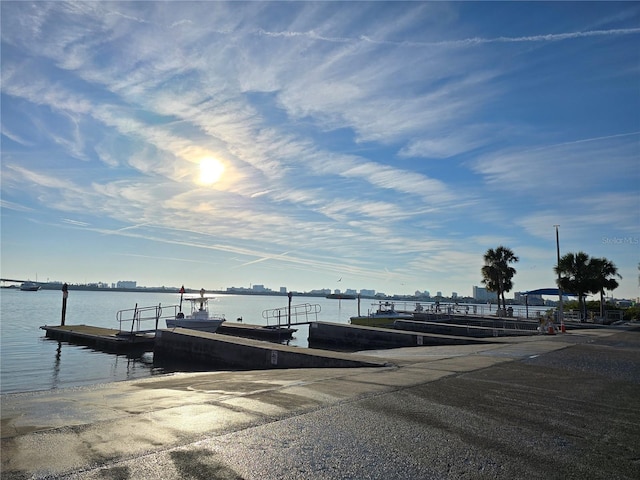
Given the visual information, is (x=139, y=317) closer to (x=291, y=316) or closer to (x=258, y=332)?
(x=258, y=332)

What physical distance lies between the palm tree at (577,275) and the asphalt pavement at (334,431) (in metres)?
39.7

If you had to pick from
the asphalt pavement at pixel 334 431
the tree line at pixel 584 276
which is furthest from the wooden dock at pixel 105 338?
the tree line at pixel 584 276

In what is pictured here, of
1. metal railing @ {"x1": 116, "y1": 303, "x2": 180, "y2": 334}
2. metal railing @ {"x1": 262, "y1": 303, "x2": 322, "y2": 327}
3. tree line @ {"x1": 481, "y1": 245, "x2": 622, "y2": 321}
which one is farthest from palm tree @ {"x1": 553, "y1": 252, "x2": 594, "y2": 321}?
metal railing @ {"x1": 116, "y1": 303, "x2": 180, "y2": 334}

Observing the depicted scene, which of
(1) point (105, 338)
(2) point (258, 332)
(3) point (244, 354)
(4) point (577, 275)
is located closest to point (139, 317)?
(1) point (105, 338)

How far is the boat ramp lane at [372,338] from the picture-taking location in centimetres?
2158

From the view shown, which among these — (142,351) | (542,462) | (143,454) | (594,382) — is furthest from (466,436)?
(142,351)

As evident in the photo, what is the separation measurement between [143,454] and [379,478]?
7.68 feet

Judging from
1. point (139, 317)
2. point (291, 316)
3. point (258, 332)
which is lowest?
point (291, 316)

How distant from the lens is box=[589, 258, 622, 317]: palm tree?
44.1 m

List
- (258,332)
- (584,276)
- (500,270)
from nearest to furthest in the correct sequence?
1. (258,332)
2. (584,276)
3. (500,270)

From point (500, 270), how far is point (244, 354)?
45281 millimetres

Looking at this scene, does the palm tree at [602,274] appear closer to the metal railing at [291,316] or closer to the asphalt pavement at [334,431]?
the metal railing at [291,316]

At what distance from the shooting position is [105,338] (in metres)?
26.3

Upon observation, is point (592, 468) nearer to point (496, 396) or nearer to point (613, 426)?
point (613, 426)
